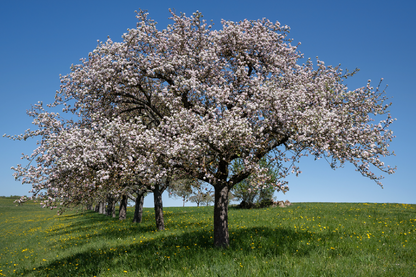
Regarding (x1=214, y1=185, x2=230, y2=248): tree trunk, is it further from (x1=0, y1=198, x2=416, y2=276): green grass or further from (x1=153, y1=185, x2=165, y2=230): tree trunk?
(x1=153, y1=185, x2=165, y2=230): tree trunk

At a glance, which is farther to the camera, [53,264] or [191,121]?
[53,264]

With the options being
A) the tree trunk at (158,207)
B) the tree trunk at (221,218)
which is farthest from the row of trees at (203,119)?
the tree trunk at (158,207)

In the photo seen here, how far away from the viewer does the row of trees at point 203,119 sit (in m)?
11.1

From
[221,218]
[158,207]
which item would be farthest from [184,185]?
[158,207]

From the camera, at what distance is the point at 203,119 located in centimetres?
1123

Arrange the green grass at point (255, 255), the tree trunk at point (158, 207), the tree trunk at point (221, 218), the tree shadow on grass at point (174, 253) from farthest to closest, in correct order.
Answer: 1. the tree trunk at point (158, 207)
2. the tree trunk at point (221, 218)
3. the tree shadow on grass at point (174, 253)
4. the green grass at point (255, 255)

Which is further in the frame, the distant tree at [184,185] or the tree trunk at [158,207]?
the tree trunk at [158,207]

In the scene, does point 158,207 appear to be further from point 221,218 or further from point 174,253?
point 221,218

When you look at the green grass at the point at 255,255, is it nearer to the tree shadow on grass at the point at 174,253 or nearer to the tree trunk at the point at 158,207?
the tree shadow on grass at the point at 174,253

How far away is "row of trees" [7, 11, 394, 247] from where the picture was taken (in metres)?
11.1

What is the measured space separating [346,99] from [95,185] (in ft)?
40.1

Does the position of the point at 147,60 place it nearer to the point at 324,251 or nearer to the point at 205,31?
the point at 205,31

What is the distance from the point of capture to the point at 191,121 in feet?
37.4

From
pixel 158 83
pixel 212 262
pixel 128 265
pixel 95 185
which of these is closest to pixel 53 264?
pixel 128 265
